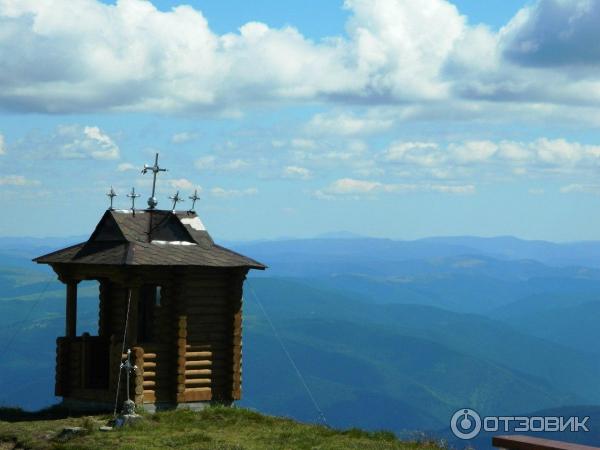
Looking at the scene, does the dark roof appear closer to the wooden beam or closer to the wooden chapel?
the wooden chapel

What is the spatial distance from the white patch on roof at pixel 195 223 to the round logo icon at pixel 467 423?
10514 mm

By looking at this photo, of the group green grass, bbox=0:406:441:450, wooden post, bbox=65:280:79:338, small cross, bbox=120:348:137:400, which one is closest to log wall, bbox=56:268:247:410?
small cross, bbox=120:348:137:400

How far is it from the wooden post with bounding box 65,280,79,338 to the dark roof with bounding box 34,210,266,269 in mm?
890

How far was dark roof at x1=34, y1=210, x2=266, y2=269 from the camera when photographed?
2714 centimetres

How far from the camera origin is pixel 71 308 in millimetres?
29078

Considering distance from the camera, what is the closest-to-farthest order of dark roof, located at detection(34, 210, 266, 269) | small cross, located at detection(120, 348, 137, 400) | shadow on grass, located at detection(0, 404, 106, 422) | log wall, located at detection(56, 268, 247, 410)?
small cross, located at detection(120, 348, 137, 400)
shadow on grass, located at detection(0, 404, 106, 422)
log wall, located at detection(56, 268, 247, 410)
dark roof, located at detection(34, 210, 266, 269)

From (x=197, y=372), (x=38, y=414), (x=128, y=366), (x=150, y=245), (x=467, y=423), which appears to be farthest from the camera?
(x=150, y=245)

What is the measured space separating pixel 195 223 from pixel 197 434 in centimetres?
861

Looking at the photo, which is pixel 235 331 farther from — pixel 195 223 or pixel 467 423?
pixel 467 423

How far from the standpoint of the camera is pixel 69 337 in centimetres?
2923

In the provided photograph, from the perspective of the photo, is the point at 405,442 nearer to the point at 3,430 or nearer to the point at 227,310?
the point at 227,310

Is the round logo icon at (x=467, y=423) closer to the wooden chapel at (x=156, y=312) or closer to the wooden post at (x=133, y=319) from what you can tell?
the wooden chapel at (x=156, y=312)

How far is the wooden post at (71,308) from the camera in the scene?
28730 mm

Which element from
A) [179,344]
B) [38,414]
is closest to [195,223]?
[179,344]
